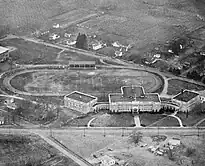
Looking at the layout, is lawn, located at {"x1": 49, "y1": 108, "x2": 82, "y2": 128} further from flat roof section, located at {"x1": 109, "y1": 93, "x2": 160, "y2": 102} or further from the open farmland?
the open farmland

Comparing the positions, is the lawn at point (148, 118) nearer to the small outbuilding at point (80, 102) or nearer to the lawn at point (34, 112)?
the small outbuilding at point (80, 102)

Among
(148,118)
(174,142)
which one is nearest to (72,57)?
(148,118)

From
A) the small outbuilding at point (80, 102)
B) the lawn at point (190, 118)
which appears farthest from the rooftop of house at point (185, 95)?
the small outbuilding at point (80, 102)

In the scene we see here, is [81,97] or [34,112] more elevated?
[81,97]

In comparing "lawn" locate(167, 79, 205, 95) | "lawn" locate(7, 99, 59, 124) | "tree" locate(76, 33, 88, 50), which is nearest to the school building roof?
"lawn" locate(167, 79, 205, 95)

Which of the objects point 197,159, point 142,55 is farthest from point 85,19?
point 197,159

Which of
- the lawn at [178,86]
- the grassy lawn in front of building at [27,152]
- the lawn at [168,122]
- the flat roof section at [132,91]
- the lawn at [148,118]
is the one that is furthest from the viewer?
the lawn at [178,86]

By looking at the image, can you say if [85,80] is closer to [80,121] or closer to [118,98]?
[118,98]
